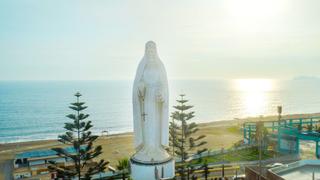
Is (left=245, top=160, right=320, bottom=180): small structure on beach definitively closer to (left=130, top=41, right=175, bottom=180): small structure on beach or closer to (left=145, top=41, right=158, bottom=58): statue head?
(left=130, top=41, right=175, bottom=180): small structure on beach

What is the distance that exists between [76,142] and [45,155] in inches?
558

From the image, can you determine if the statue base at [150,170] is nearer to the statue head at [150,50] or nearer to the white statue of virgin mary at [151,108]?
the white statue of virgin mary at [151,108]

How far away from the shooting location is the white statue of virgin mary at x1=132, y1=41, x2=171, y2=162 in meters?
10.3

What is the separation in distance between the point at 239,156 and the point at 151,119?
17253 mm

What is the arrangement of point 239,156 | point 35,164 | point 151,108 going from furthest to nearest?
1. point 35,164
2. point 239,156
3. point 151,108

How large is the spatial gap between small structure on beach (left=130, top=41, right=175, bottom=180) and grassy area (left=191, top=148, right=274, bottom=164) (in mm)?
13871

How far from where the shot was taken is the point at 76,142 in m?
14.7

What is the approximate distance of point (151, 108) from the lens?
10.4 meters

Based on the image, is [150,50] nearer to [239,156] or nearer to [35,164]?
[239,156]

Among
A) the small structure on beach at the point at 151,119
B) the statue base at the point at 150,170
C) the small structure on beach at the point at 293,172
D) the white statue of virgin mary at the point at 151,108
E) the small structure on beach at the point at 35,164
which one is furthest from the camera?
the small structure on beach at the point at 35,164

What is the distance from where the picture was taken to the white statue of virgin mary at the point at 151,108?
404 inches

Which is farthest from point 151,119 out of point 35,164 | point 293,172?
point 35,164

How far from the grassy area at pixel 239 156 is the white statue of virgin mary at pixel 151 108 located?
1391 centimetres

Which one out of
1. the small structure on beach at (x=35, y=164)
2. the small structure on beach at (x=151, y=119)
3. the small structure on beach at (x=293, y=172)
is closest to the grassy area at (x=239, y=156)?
the small structure on beach at (x=293, y=172)
